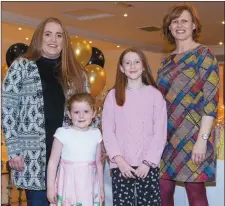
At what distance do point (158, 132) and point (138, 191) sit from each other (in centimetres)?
28

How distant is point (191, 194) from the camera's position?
2043mm

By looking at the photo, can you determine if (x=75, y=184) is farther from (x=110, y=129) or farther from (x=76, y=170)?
(x=110, y=129)

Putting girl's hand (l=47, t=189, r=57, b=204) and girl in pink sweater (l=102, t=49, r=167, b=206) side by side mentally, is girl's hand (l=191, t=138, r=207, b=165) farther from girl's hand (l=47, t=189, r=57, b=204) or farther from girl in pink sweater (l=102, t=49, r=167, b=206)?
girl's hand (l=47, t=189, r=57, b=204)

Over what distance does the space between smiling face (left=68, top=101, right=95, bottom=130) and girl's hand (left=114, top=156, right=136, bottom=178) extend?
0.71ft

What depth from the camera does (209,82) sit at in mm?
1968

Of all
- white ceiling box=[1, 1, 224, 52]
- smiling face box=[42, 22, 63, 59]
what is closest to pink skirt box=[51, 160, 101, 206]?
smiling face box=[42, 22, 63, 59]

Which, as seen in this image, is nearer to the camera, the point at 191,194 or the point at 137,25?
the point at 191,194

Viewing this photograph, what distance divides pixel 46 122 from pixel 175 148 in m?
0.62

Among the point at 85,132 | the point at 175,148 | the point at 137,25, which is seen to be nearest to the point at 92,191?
the point at 85,132

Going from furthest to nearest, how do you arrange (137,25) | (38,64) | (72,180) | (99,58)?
1. (137,25)
2. (99,58)
3. (38,64)
4. (72,180)

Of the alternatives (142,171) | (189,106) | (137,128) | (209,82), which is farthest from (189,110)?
(142,171)

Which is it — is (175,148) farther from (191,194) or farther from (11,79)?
(11,79)

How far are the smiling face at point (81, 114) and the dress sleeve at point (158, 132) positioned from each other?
302 millimetres

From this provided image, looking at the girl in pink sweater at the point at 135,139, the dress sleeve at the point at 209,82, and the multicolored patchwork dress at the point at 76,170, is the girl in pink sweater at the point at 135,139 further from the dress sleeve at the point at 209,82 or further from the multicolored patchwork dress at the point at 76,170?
the dress sleeve at the point at 209,82
